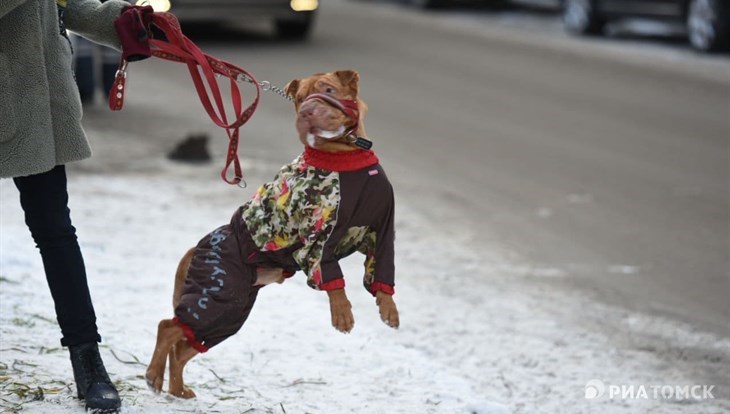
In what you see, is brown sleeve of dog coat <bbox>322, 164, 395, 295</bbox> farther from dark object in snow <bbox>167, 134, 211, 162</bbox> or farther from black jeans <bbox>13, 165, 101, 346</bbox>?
dark object in snow <bbox>167, 134, 211, 162</bbox>

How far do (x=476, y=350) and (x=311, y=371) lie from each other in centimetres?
83

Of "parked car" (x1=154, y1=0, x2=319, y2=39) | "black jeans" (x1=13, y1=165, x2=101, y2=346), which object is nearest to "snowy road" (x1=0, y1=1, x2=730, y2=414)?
"black jeans" (x1=13, y1=165, x2=101, y2=346)

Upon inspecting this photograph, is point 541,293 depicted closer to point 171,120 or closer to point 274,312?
point 274,312

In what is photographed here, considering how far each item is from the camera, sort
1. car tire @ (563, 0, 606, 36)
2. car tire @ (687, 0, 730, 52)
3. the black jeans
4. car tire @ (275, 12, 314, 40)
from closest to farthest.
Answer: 1. the black jeans
2. car tire @ (687, 0, 730, 52)
3. car tire @ (275, 12, 314, 40)
4. car tire @ (563, 0, 606, 36)

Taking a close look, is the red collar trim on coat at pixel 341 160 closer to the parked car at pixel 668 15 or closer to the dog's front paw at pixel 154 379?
the dog's front paw at pixel 154 379

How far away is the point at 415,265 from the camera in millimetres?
6238

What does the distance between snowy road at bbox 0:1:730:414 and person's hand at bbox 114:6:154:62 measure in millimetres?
1145

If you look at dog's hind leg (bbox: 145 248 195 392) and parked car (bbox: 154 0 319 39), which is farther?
parked car (bbox: 154 0 319 39)

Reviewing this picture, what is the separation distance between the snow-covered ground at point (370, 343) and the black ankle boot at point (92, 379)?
7 centimetres

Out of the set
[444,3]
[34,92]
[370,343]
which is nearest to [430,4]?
[444,3]

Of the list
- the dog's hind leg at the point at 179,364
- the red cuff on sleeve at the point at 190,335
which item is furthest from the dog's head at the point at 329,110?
the dog's hind leg at the point at 179,364

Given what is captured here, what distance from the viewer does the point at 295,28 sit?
15477 millimetres

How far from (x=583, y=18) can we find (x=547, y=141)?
723 centimetres

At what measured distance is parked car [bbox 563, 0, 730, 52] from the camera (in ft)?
45.9
